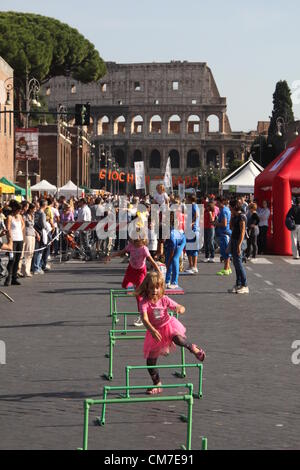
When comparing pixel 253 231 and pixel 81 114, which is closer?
pixel 253 231

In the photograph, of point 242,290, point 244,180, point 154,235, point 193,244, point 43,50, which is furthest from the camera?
point 43,50

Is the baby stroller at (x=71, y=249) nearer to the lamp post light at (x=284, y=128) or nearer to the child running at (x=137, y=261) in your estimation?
the child running at (x=137, y=261)

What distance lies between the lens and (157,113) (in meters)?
171

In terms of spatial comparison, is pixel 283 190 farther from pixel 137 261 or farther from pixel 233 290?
pixel 137 261

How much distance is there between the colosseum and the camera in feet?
559

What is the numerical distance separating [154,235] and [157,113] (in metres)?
152

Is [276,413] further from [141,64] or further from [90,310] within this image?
[141,64]

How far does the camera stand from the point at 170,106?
561ft

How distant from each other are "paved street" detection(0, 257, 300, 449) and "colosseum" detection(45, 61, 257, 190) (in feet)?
497

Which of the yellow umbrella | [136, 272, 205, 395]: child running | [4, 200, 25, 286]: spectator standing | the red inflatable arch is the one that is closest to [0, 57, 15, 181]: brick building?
the yellow umbrella

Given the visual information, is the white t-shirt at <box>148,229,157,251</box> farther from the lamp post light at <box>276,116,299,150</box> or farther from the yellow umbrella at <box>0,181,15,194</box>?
the lamp post light at <box>276,116,299,150</box>

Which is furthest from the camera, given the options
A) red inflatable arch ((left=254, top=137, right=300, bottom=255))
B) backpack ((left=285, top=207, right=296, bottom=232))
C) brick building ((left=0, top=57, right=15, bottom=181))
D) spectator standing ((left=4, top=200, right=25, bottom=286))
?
brick building ((left=0, top=57, right=15, bottom=181))

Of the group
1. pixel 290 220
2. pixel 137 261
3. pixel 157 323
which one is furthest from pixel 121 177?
pixel 157 323
